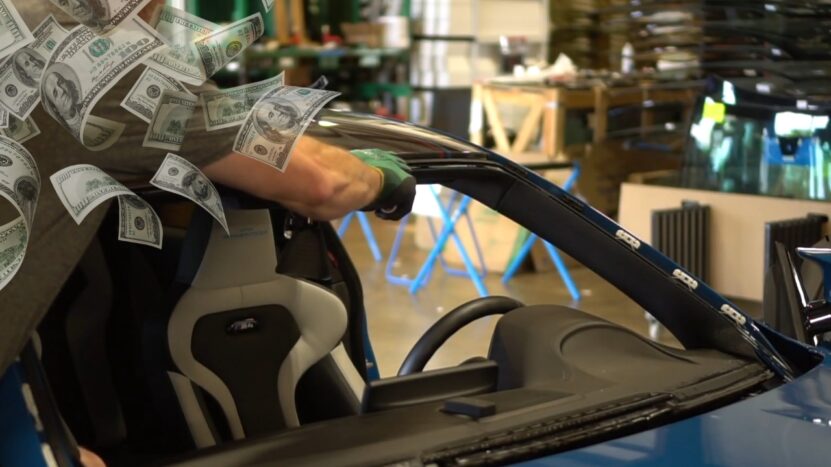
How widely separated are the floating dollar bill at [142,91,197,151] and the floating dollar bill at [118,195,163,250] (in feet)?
0.25

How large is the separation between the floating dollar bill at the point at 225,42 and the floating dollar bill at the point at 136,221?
0.60 feet

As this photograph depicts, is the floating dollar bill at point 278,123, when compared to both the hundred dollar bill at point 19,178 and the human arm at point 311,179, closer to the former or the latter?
the human arm at point 311,179

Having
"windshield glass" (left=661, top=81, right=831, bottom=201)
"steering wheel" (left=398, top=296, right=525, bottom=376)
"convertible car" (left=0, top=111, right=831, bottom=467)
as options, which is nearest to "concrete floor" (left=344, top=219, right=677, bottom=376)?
"windshield glass" (left=661, top=81, right=831, bottom=201)

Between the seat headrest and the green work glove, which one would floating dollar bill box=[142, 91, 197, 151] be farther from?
the seat headrest

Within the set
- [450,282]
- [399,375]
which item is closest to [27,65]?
[399,375]

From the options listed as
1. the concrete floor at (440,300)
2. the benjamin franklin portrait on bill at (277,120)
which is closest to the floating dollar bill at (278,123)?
the benjamin franklin portrait on bill at (277,120)

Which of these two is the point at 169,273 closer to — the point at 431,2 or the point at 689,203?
the point at 689,203

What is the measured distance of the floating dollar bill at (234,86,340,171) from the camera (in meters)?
1.44

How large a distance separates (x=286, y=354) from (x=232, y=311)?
14 centimetres

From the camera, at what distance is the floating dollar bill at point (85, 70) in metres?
1.35

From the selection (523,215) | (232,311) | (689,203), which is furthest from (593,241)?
(689,203)

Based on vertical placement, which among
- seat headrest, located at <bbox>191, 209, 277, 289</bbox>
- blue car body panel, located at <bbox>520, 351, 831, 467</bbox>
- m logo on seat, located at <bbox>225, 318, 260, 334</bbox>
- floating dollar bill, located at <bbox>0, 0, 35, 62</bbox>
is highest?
floating dollar bill, located at <bbox>0, 0, 35, 62</bbox>

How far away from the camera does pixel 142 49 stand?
1370mm

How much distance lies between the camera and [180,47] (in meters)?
1.42
